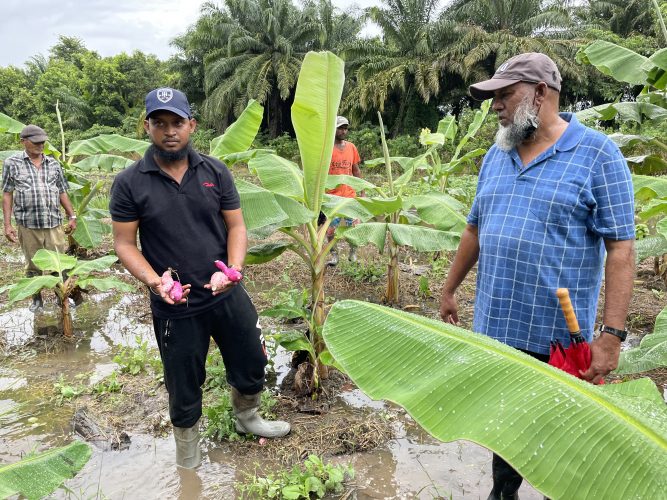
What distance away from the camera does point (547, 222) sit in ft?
6.29

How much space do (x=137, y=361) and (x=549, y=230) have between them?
133 inches

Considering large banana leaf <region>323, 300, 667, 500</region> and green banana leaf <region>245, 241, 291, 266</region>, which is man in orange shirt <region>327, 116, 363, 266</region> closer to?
green banana leaf <region>245, 241, 291, 266</region>

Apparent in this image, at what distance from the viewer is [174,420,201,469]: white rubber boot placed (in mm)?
2717

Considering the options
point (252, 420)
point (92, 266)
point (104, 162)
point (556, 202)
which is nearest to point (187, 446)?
point (252, 420)

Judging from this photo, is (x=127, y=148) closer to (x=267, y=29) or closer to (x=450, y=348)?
(x=450, y=348)

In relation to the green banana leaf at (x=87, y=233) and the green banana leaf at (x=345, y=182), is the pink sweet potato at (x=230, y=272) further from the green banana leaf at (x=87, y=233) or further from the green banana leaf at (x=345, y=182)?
the green banana leaf at (x=87, y=233)

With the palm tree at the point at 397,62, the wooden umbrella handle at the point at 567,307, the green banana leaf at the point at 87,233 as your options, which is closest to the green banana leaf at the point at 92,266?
the green banana leaf at the point at 87,233

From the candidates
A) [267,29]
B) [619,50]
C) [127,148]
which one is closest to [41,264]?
[127,148]

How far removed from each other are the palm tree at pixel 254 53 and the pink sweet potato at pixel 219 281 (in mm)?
22313

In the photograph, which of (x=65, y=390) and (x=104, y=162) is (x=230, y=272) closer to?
(x=65, y=390)

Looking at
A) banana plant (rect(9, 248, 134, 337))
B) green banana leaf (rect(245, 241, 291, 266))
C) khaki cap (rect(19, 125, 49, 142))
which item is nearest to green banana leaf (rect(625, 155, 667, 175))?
green banana leaf (rect(245, 241, 291, 266))

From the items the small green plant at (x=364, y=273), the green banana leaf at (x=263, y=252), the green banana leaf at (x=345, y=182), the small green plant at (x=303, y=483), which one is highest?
the green banana leaf at (x=345, y=182)

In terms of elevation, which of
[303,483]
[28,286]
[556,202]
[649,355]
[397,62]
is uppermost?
[397,62]

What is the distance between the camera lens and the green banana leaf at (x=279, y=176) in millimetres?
3383
